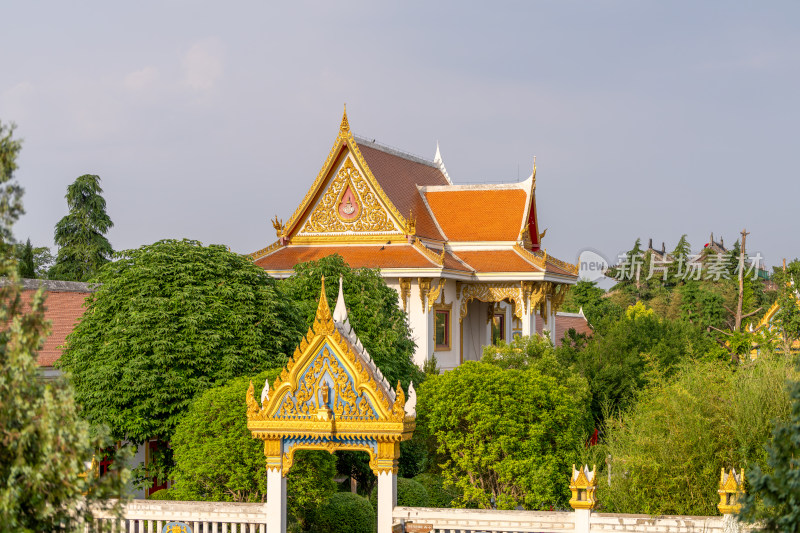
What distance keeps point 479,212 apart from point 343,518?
60.8 feet

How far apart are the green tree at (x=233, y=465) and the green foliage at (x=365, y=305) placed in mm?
6022

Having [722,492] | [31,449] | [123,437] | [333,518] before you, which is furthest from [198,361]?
[31,449]

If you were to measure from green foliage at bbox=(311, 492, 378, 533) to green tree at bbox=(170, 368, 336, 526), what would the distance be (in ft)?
0.70

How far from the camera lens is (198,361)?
18969 mm


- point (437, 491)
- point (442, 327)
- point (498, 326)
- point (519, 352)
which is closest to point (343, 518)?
point (437, 491)

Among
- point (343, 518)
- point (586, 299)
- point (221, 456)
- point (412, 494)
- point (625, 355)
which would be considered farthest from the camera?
point (586, 299)

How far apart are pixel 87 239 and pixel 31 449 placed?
33.0 meters

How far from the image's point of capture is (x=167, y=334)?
19.0 meters

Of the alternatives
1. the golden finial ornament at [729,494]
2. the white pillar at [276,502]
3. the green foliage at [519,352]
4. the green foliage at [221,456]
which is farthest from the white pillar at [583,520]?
the green foliage at [519,352]

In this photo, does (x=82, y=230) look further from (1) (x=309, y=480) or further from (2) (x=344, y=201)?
(1) (x=309, y=480)

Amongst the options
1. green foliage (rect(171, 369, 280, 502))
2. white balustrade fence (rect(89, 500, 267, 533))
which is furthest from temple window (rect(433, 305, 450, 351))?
white balustrade fence (rect(89, 500, 267, 533))

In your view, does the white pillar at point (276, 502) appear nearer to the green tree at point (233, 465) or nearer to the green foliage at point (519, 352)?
the green tree at point (233, 465)

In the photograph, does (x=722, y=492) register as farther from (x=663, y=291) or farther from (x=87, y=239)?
(x=663, y=291)

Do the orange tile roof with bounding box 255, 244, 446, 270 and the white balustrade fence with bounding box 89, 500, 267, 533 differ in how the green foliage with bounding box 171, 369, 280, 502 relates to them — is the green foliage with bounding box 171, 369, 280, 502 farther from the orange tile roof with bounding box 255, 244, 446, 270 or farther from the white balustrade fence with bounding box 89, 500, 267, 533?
the orange tile roof with bounding box 255, 244, 446, 270
